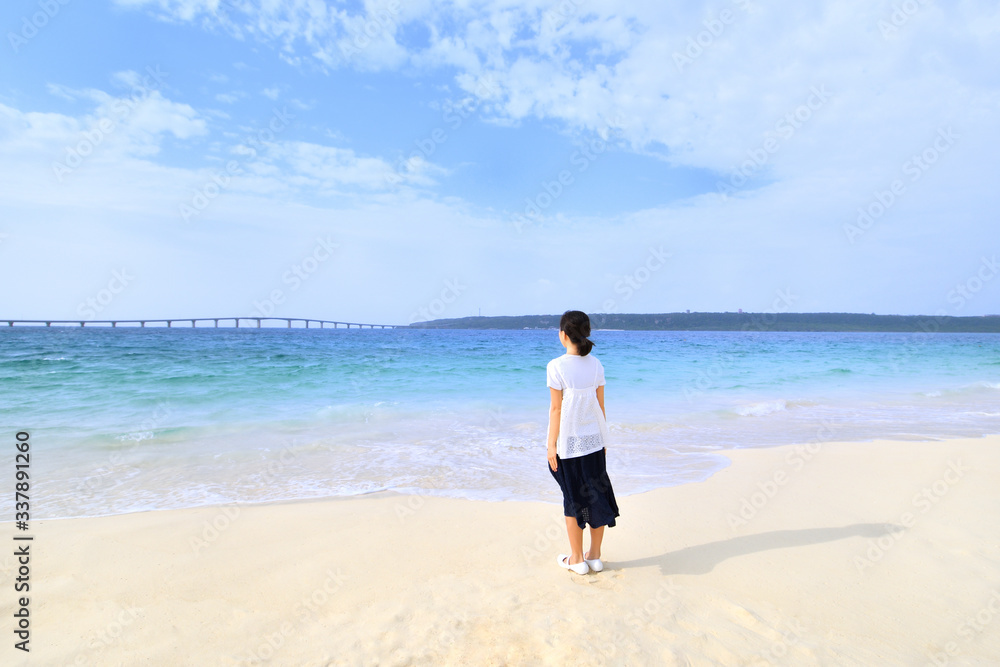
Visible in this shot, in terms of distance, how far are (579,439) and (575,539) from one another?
746 mm

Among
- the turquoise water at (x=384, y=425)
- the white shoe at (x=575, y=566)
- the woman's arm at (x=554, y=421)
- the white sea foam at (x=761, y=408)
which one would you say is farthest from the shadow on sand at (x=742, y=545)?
the white sea foam at (x=761, y=408)

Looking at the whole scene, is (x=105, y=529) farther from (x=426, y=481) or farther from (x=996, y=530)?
(x=996, y=530)

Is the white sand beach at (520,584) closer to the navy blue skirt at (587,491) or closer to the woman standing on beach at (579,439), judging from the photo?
the woman standing on beach at (579,439)

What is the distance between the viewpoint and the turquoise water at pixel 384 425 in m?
6.12

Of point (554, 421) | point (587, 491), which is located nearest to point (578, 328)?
point (554, 421)

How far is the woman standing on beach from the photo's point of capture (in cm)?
358

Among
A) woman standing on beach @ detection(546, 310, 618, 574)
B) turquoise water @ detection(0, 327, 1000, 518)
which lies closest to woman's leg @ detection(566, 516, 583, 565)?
woman standing on beach @ detection(546, 310, 618, 574)

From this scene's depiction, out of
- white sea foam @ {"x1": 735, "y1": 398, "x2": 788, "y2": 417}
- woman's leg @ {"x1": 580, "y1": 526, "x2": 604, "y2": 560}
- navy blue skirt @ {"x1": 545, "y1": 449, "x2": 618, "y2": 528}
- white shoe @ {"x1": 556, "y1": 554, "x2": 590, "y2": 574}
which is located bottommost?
white sea foam @ {"x1": 735, "y1": 398, "x2": 788, "y2": 417}

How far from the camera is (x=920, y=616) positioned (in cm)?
303

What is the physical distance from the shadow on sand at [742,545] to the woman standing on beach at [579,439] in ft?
1.36

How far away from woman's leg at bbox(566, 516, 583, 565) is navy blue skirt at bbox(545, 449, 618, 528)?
0.05 m

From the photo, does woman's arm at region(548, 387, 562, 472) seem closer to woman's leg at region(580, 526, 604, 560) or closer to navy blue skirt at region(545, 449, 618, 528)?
navy blue skirt at region(545, 449, 618, 528)

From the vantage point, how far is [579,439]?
361 centimetres

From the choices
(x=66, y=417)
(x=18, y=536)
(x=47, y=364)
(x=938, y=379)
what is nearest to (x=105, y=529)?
(x=18, y=536)
